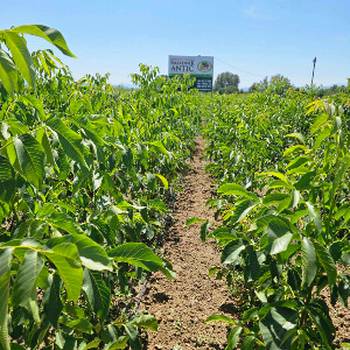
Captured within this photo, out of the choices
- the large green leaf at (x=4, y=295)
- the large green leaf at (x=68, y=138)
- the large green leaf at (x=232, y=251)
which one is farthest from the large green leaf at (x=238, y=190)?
the large green leaf at (x=4, y=295)

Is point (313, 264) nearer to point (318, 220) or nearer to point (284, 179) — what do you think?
point (318, 220)

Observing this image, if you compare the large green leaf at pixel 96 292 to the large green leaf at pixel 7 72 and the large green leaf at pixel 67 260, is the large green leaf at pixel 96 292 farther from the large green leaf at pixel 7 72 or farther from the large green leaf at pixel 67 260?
the large green leaf at pixel 7 72

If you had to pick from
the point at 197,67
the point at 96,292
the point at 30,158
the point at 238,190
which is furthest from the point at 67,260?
the point at 197,67

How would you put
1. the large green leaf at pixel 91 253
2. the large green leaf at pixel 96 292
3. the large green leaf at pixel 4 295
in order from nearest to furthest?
the large green leaf at pixel 4 295 < the large green leaf at pixel 91 253 < the large green leaf at pixel 96 292

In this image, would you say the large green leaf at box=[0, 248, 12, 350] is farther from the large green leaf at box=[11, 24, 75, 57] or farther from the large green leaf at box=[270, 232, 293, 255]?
the large green leaf at box=[270, 232, 293, 255]

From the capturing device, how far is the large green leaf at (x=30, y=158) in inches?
42.4

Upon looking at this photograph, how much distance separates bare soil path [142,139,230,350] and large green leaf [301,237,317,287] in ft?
6.43

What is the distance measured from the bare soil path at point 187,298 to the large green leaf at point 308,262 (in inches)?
77.1

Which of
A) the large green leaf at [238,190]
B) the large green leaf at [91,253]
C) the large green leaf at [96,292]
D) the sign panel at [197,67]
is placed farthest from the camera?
the sign panel at [197,67]

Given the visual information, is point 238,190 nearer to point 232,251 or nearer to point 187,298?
point 232,251

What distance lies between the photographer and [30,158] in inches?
43.0

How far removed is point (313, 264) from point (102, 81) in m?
4.46

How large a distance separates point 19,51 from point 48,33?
0.08 m

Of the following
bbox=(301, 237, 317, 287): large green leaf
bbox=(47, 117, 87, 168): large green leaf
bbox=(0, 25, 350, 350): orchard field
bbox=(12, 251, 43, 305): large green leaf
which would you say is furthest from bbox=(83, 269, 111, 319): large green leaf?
bbox=(301, 237, 317, 287): large green leaf
